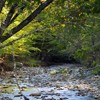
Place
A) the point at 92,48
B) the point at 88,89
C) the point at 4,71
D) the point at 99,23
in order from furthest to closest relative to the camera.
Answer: the point at 4,71 < the point at 92,48 < the point at 88,89 < the point at 99,23

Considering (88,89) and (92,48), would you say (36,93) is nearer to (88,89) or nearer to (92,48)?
(88,89)

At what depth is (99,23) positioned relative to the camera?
46.9 ft

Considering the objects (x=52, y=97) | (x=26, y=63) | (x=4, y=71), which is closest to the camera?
(x=52, y=97)

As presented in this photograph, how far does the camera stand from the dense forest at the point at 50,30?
6.07 meters

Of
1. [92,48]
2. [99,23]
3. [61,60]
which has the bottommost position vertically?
[61,60]

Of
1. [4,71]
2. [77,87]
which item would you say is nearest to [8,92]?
[77,87]

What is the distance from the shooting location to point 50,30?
29.1ft

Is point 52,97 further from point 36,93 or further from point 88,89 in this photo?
point 88,89

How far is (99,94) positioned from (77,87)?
300 cm

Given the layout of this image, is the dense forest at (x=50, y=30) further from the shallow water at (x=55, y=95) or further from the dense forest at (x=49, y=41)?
the shallow water at (x=55, y=95)

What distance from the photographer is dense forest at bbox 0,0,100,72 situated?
607 centimetres

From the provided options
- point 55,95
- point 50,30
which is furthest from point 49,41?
point 50,30

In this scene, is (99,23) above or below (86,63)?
above

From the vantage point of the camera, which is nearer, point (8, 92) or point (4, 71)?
point (8, 92)
